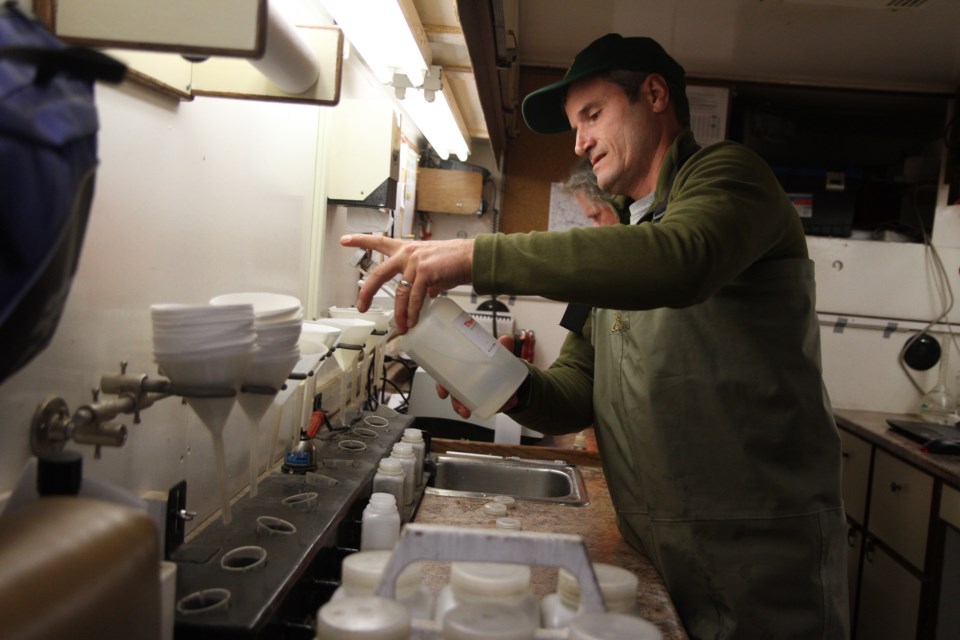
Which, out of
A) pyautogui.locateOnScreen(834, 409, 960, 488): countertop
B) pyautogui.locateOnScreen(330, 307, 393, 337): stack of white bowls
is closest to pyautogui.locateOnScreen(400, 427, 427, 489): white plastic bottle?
pyautogui.locateOnScreen(330, 307, 393, 337): stack of white bowls

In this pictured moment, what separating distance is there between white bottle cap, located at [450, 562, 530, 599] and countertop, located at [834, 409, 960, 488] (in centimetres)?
241

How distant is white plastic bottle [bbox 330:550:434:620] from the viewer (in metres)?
0.85

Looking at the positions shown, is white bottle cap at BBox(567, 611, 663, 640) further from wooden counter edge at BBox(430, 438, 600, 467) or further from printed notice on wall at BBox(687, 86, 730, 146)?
printed notice on wall at BBox(687, 86, 730, 146)

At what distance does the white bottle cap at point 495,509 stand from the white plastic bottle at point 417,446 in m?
0.22

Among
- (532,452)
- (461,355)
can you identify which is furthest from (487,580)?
(532,452)

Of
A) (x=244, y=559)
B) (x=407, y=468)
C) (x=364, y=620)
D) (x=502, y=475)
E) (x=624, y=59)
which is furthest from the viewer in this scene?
(x=502, y=475)

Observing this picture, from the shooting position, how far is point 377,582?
829 mm

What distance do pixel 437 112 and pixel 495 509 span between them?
143 centimetres

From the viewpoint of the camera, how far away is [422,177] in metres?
4.16

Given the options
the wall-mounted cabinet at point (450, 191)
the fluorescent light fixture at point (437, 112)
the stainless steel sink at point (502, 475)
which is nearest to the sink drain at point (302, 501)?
the stainless steel sink at point (502, 475)

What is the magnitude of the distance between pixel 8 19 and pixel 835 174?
4211 mm

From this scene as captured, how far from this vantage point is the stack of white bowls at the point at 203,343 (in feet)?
2.66

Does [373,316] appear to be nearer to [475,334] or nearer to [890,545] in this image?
[475,334]

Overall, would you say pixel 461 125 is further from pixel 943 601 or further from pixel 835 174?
pixel 943 601
